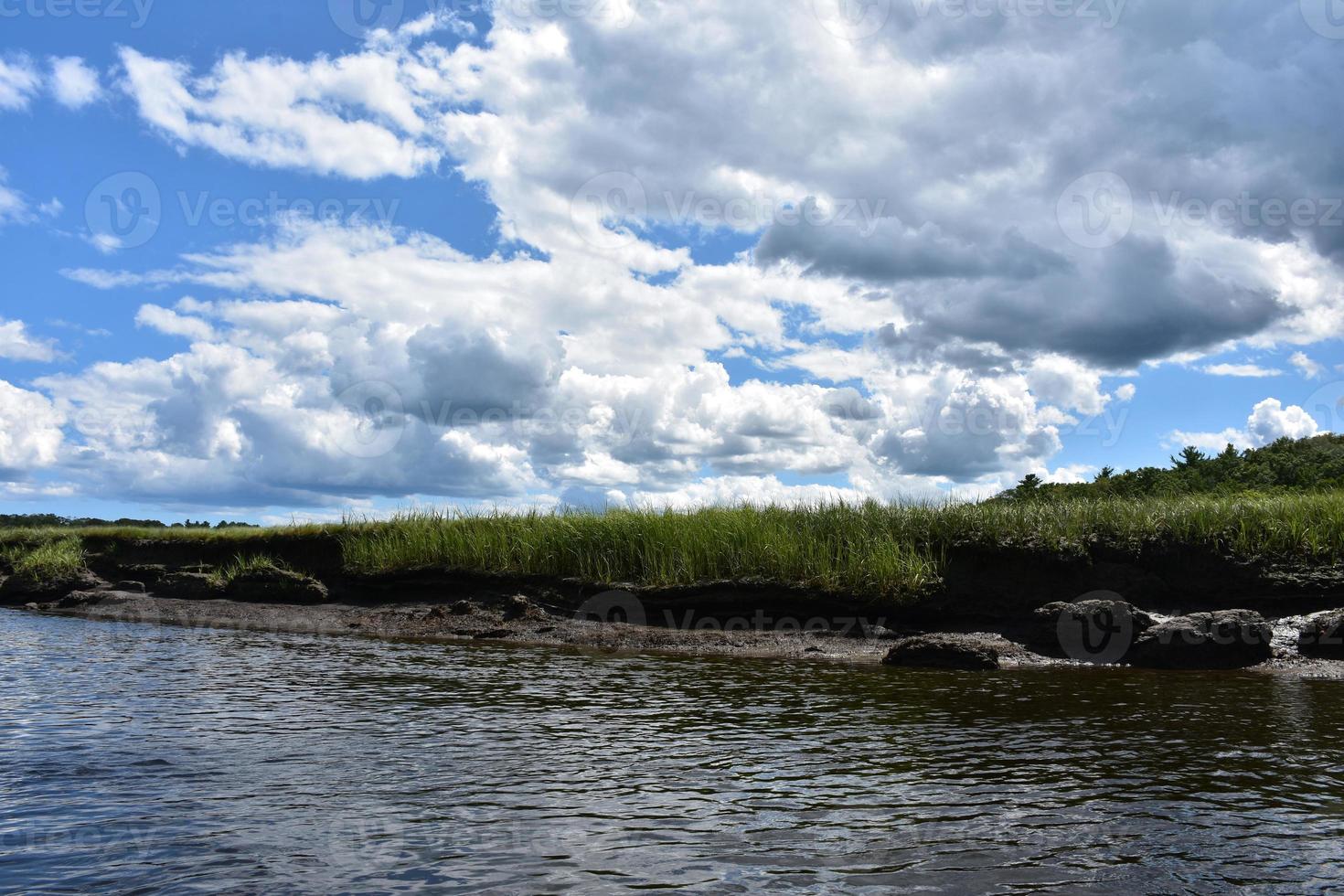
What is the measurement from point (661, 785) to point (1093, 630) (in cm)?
1109

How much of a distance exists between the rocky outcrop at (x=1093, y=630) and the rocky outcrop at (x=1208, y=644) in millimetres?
268

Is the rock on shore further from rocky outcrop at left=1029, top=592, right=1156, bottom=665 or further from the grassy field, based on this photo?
the grassy field

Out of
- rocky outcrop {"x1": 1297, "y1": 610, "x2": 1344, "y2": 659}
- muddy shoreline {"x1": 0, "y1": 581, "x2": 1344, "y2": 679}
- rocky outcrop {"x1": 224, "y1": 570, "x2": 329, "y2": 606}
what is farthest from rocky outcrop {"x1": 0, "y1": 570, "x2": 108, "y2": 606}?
rocky outcrop {"x1": 1297, "y1": 610, "x2": 1344, "y2": 659}

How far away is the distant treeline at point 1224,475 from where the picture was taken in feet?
88.0

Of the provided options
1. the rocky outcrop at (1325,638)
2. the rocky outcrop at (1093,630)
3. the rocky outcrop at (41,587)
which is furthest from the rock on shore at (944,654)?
the rocky outcrop at (41,587)

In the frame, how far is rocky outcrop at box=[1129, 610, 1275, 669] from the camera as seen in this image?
46.3 ft

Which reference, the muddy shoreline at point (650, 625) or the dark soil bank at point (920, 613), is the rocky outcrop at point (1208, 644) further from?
the muddy shoreline at point (650, 625)

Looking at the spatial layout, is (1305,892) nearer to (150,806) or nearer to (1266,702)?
(1266,702)

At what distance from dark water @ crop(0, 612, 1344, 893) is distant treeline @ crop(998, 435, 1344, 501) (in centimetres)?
1647

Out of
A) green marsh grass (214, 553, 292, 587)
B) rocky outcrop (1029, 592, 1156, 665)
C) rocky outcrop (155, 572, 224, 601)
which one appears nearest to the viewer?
rocky outcrop (1029, 592, 1156, 665)

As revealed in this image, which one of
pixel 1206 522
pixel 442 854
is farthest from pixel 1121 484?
pixel 442 854

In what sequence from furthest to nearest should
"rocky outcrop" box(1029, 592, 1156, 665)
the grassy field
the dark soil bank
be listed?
1. the grassy field
2. "rocky outcrop" box(1029, 592, 1156, 665)
3. the dark soil bank

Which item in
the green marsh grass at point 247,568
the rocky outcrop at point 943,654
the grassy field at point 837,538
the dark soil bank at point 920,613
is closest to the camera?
the rocky outcrop at point 943,654

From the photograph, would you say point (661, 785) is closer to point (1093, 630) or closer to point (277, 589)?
point (1093, 630)
